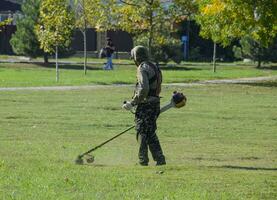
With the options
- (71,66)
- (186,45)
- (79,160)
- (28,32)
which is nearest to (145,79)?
(79,160)

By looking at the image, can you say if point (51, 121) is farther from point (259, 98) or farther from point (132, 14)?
point (132, 14)

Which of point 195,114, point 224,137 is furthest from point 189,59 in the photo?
point 224,137

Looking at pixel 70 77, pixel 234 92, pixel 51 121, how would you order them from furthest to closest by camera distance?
1. pixel 70 77
2. pixel 234 92
3. pixel 51 121

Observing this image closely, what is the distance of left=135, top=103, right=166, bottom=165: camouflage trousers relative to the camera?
10.9 metres

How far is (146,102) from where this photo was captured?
35.3 ft

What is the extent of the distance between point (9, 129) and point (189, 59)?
40.7 meters

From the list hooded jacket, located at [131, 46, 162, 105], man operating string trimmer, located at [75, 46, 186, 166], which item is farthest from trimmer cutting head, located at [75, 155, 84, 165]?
hooded jacket, located at [131, 46, 162, 105]

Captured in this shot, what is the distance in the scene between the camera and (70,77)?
34062 mm

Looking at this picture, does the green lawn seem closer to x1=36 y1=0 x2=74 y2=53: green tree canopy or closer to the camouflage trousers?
x1=36 y1=0 x2=74 y2=53: green tree canopy

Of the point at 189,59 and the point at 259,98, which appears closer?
the point at 259,98

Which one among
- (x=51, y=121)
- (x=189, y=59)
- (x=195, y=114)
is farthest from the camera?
(x=189, y=59)

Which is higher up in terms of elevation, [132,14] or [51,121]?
[132,14]

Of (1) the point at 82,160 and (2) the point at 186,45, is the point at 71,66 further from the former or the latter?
(1) the point at 82,160

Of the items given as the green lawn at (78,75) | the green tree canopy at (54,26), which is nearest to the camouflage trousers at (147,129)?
the green lawn at (78,75)
